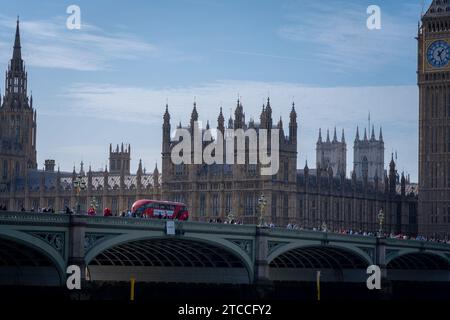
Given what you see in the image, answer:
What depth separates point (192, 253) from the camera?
10794 centimetres

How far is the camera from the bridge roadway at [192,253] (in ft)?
300

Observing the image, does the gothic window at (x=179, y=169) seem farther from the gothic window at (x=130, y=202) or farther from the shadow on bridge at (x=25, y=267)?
the shadow on bridge at (x=25, y=267)

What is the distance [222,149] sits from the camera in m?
156

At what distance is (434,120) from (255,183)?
30.3 metres

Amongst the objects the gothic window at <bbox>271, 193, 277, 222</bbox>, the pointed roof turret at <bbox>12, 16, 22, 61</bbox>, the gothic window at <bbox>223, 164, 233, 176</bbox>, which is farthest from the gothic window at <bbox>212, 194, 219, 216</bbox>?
the pointed roof turret at <bbox>12, 16, 22, 61</bbox>

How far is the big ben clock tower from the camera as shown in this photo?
6786 inches

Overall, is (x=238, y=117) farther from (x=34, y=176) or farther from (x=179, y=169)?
(x=34, y=176)

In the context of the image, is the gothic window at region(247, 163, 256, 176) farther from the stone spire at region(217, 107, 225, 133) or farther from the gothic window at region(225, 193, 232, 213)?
the stone spire at region(217, 107, 225, 133)

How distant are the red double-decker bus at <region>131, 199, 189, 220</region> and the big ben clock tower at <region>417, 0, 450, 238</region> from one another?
59.3 meters

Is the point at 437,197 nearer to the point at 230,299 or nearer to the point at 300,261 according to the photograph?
the point at 300,261

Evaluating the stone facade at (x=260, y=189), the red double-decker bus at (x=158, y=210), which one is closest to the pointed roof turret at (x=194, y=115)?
the stone facade at (x=260, y=189)

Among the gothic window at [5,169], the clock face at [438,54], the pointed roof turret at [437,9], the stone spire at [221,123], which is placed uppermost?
the pointed roof turret at [437,9]

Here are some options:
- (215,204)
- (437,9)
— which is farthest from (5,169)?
(437,9)
